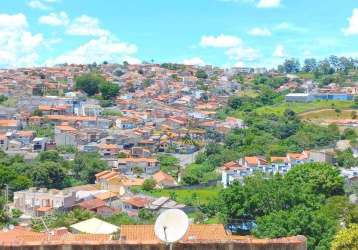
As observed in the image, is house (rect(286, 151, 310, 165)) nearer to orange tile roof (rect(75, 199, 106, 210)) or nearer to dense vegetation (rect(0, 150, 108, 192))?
dense vegetation (rect(0, 150, 108, 192))

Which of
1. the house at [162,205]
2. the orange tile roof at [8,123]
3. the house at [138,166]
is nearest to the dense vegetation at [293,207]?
the house at [162,205]

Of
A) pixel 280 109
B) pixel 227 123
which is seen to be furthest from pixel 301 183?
pixel 280 109

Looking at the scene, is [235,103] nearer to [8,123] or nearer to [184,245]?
[8,123]

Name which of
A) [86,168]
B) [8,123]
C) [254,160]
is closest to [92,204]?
[86,168]

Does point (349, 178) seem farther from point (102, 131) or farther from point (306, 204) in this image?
point (102, 131)

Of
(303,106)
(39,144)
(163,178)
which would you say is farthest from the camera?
(303,106)

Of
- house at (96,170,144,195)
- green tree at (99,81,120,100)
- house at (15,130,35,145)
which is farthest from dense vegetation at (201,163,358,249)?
green tree at (99,81,120,100)
